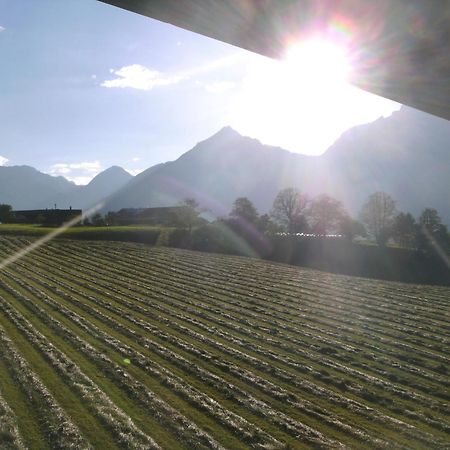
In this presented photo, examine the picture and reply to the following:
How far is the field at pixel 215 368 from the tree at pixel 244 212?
60.6 meters

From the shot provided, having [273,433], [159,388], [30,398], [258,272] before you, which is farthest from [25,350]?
[258,272]

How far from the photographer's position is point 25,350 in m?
20.0

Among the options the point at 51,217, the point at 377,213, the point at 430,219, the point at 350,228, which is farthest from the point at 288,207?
the point at 51,217

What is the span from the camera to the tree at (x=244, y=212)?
99.2m

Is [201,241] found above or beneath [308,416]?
above

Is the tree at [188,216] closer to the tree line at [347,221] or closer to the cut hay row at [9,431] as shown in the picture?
the tree line at [347,221]

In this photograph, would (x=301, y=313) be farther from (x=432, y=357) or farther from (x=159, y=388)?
(x=159, y=388)

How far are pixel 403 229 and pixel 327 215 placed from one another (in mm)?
18680

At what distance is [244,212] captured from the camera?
105062 millimetres

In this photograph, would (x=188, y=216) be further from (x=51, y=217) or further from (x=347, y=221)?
(x=51, y=217)

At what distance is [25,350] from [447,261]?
7777 cm

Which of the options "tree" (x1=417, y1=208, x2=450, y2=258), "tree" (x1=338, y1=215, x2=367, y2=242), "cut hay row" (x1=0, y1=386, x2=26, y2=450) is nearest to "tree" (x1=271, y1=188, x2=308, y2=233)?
"tree" (x1=338, y1=215, x2=367, y2=242)

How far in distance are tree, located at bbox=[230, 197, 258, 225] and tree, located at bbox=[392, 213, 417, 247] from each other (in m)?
32.9

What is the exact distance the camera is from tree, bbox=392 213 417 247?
90.9 m
